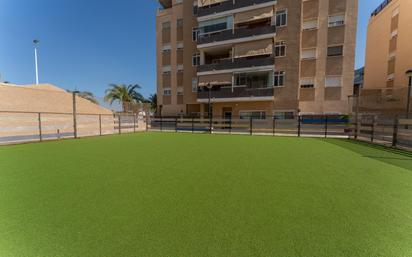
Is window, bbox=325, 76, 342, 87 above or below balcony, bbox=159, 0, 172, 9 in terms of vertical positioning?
below

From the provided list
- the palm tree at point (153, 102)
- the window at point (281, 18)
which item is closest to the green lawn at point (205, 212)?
the window at point (281, 18)

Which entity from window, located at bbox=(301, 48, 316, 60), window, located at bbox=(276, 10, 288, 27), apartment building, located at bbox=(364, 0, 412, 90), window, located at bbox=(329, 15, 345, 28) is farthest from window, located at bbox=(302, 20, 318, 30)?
apartment building, located at bbox=(364, 0, 412, 90)

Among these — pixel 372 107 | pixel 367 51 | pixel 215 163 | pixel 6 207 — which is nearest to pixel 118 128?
pixel 215 163

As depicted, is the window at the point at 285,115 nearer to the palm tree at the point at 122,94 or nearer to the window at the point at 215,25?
the window at the point at 215,25

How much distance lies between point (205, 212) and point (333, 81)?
21.7 m

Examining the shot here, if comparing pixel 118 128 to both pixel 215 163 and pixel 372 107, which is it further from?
pixel 372 107

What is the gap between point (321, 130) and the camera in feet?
48.2

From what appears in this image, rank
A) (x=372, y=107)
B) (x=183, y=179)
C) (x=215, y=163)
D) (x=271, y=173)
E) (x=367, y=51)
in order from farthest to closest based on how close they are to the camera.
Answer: (x=367, y=51) → (x=372, y=107) → (x=215, y=163) → (x=271, y=173) → (x=183, y=179)

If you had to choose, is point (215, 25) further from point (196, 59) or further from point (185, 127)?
point (185, 127)

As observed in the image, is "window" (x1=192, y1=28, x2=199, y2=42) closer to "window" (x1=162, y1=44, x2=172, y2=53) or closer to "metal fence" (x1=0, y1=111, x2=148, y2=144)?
"window" (x1=162, y1=44, x2=172, y2=53)

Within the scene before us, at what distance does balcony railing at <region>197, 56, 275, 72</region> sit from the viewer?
64.1 feet

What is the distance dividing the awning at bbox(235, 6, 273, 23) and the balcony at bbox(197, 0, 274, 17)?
0.70 metres

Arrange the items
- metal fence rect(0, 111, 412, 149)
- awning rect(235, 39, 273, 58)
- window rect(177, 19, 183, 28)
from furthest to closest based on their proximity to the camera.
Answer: window rect(177, 19, 183, 28) → awning rect(235, 39, 273, 58) → metal fence rect(0, 111, 412, 149)

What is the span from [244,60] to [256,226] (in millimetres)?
20180
